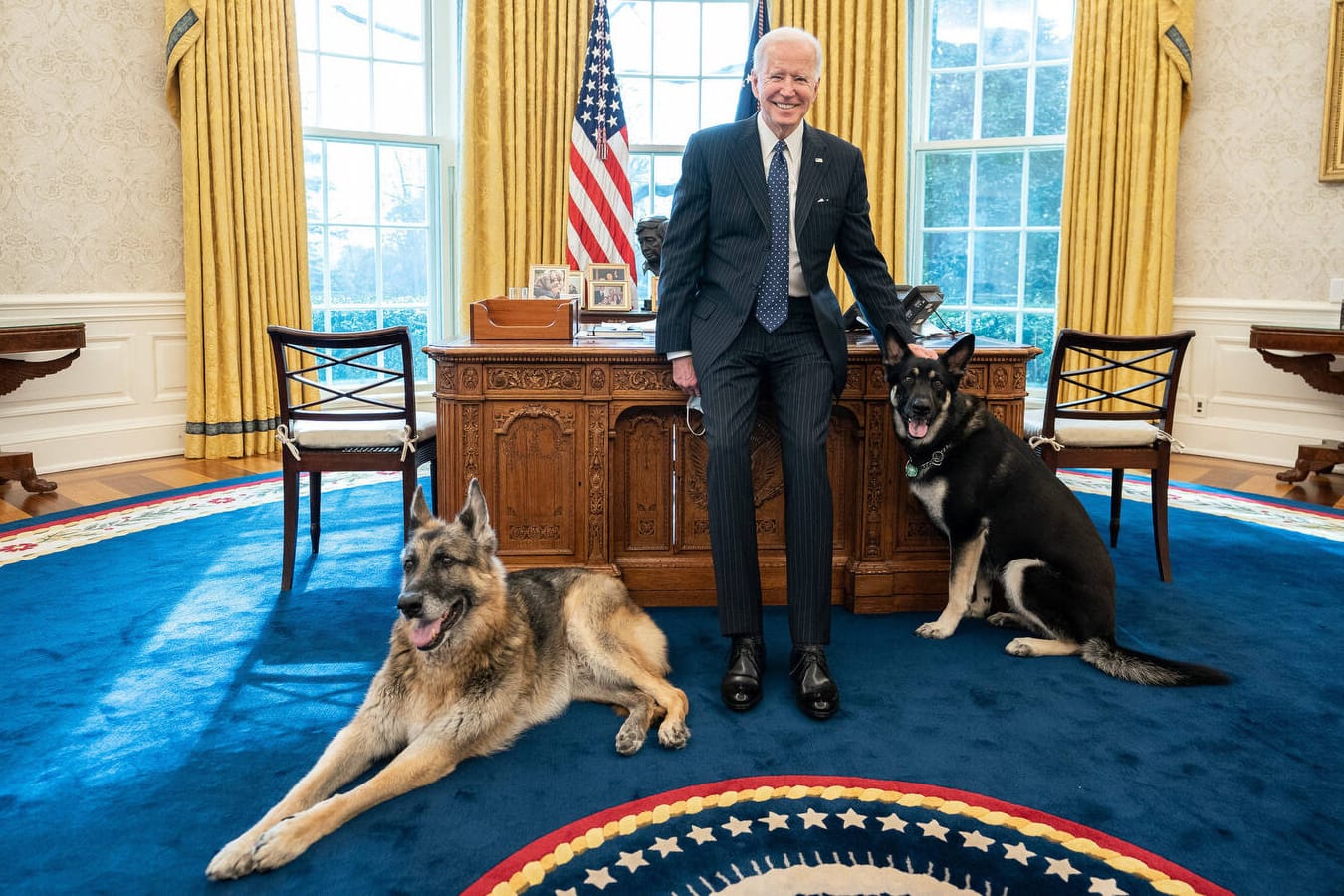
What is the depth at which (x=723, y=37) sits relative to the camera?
6.95 m

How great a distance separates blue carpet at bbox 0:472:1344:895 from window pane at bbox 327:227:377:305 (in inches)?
126

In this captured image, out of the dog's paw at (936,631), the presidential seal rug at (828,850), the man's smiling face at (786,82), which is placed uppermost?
the man's smiling face at (786,82)

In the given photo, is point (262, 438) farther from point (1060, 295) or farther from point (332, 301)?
point (1060, 295)

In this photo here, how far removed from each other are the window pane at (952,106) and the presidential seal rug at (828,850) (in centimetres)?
556

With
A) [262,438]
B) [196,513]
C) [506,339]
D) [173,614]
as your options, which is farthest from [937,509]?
[262,438]

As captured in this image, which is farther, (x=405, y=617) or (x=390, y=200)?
(x=390, y=200)

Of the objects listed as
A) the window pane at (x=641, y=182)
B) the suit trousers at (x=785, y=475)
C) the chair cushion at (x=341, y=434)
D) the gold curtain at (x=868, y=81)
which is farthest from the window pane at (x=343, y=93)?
the suit trousers at (x=785, y=475)

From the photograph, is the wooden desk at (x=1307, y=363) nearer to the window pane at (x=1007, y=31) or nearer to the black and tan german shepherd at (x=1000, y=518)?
the window pane at (x=1007, y=31)

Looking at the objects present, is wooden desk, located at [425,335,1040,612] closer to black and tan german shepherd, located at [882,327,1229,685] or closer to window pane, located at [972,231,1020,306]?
black and tan german shepherd, located at [882,327,1229,685]

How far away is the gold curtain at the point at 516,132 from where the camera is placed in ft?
21.1

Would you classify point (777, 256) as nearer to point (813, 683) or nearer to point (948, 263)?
point (813, 683)

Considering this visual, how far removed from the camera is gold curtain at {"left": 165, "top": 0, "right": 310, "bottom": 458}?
5.74 m

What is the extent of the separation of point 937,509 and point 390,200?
15.8ft

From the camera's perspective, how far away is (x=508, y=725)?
93.3 inches
